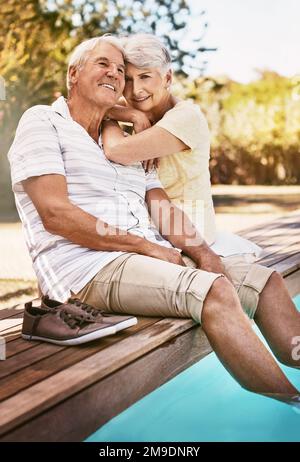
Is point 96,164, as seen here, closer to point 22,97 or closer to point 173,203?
point 173,203

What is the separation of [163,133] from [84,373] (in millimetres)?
1247

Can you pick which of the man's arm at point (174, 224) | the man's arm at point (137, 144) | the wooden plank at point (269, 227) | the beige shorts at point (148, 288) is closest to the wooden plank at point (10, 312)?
the beige shorts at point (148, 288)

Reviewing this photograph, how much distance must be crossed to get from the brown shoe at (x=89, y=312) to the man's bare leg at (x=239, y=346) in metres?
0.28

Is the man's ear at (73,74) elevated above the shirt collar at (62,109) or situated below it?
above

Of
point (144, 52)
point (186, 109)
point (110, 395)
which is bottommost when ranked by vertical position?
point (110, 395)

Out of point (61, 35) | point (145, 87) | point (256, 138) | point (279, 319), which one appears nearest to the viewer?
point (279, 319)

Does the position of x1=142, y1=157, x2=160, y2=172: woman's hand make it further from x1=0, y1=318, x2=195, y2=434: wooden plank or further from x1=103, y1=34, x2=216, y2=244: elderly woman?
x1=0, y1=318, x2=195, y2=434: wooden plank

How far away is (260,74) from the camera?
2308 centimetres

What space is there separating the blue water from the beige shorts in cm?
33

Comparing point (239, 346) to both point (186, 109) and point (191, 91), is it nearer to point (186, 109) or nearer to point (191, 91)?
point (186, 109)

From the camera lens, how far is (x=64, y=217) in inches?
107

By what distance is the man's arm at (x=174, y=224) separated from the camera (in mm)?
3221

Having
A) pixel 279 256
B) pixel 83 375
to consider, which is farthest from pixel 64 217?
A: pixel 279 256

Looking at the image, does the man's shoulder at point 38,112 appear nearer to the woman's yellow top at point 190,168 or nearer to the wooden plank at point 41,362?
the woman's yellow top at point 190,168
